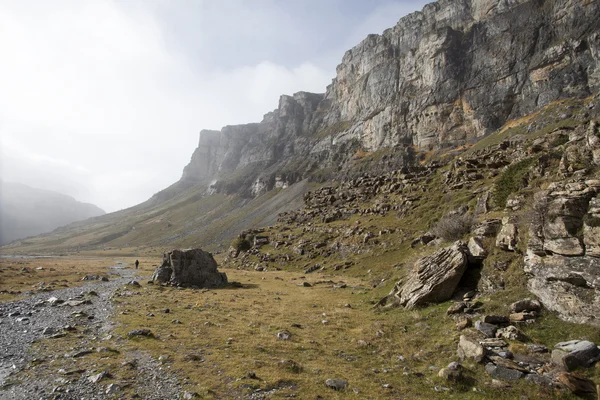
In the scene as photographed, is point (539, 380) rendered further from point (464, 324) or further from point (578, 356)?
point (464, 324)

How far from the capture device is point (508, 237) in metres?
20.6

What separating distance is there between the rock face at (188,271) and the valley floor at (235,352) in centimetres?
1661

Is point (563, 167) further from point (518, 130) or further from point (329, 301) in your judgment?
point (518, 130)

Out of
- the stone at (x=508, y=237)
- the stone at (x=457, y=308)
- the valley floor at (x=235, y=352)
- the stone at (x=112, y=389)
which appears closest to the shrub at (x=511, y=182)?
the stone at (x=508, y=237)

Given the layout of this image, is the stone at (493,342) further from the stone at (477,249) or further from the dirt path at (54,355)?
the dirt path at (54,355)

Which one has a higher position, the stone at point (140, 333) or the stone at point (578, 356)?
the stone at point (578, 356)

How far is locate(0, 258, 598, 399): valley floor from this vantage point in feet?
42.3

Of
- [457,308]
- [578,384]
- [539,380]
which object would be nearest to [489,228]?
[457,308]

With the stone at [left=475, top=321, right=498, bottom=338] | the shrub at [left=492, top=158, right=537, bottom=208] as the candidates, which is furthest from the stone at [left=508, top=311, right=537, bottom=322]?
the shrub at [left=492, top=158, right=537, bottom=208]

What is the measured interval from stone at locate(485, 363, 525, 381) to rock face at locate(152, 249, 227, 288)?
43.1 metres

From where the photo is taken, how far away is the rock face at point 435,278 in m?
21.7

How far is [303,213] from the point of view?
107 metres

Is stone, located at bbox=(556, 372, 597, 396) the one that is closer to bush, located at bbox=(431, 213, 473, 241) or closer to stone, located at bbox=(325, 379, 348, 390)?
stone, located at bbox=(325, 379, 348, 390)

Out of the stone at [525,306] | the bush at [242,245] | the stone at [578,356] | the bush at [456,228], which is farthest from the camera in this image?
the bush at [242,245]
